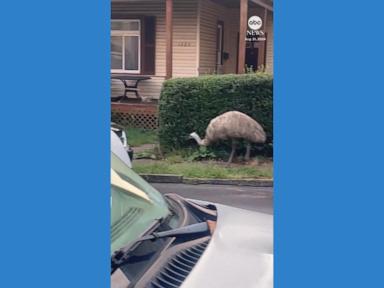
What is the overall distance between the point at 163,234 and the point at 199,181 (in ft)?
0.89

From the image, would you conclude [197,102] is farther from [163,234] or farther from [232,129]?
[163,234]

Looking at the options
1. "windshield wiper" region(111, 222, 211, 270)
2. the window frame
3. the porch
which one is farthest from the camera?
the window frame

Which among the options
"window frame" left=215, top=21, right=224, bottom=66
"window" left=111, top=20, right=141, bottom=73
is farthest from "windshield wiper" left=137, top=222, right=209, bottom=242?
"window frame" left=215, top=21, right=224, bottom=66

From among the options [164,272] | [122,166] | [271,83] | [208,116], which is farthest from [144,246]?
[271,83]

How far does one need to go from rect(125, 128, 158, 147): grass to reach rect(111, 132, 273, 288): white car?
0.32 feet

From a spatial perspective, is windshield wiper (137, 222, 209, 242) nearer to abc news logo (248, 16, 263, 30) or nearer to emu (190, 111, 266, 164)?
emu (190, 111, 266, 164)

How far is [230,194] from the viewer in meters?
2.26

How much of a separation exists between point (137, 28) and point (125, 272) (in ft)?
3.13

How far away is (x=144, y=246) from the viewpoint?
2012mm

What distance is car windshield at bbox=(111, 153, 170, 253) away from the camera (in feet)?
6.42

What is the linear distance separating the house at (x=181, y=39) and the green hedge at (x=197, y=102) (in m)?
0.05

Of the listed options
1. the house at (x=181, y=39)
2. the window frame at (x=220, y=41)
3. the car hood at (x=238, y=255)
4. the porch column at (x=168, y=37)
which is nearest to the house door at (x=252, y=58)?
the house at (x=181, y=39)

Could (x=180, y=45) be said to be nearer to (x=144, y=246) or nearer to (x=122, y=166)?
(x=122, y=166)

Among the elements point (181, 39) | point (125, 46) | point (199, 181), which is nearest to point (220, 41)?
point (181, 39)
